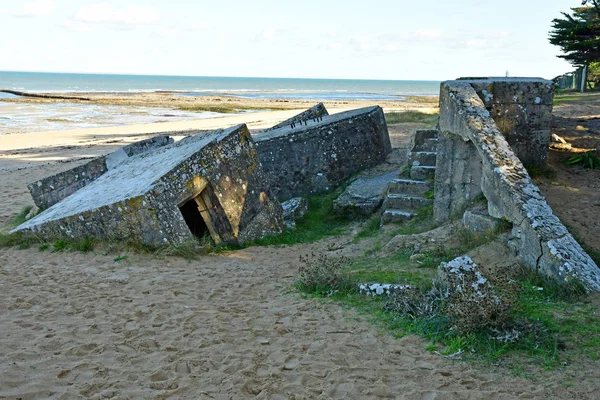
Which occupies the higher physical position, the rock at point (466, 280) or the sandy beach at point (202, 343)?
the rock at point (466, 280)

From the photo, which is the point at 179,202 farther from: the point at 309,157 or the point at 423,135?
the point at 423,135

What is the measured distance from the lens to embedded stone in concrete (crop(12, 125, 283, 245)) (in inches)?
249

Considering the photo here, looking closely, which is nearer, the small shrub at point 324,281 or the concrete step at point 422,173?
the small shrub at point 324,281

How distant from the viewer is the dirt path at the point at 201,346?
332 cm

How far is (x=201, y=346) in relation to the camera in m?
3.95

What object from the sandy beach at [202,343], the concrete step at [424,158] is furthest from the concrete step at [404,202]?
the sandy beach at [202,343]

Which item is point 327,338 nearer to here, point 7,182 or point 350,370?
point 350,370

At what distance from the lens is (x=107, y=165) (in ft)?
30.3

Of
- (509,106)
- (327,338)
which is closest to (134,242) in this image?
(327,338)

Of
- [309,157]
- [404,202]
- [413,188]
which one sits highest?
[309,157]

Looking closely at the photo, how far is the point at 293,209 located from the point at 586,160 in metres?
4.00

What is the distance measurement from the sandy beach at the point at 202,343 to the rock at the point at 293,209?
79.8 inches

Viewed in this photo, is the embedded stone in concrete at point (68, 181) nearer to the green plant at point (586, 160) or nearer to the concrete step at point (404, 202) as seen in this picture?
the concrete step at point (404, 202)

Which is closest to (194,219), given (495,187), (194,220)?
(194,220)
